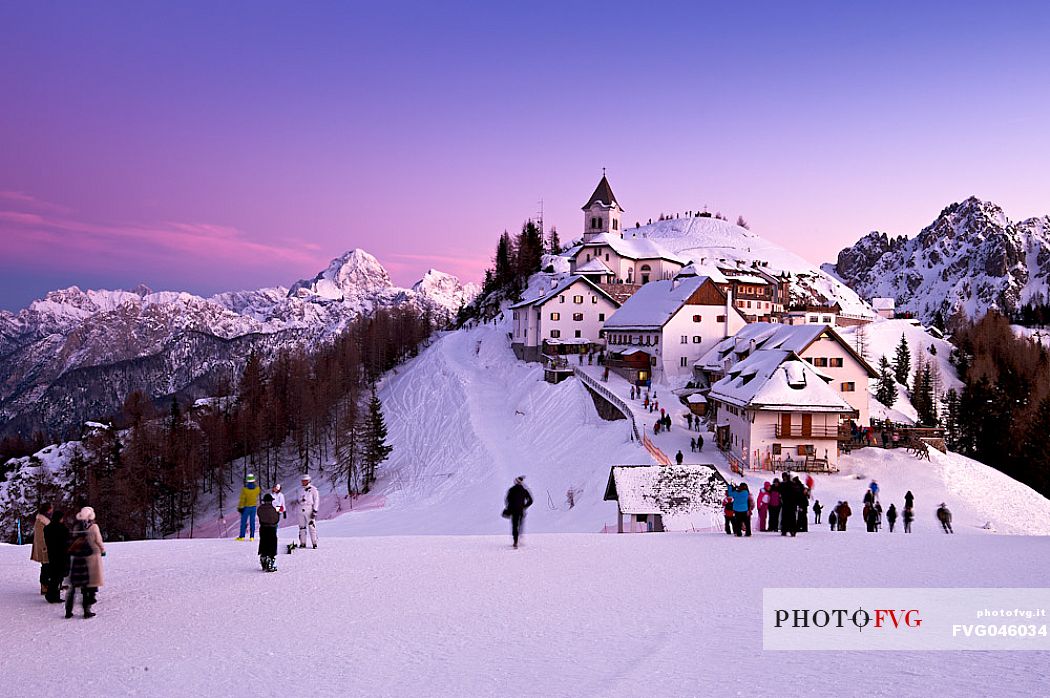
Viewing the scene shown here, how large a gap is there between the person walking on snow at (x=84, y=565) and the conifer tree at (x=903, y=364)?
9545 centimetres

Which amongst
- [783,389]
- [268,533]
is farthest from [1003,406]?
[268,533]

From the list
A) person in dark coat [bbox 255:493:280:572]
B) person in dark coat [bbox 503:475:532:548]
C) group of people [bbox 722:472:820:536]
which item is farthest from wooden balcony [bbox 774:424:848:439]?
person in dark coat [bbox 255:493:280:572]

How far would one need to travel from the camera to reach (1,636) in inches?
372

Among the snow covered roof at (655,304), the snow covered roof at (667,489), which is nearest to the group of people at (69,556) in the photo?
the snow covered roof at (667,489)

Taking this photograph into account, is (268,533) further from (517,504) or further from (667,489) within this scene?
(667,489)

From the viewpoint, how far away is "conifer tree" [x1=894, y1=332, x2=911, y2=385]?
3506 inches

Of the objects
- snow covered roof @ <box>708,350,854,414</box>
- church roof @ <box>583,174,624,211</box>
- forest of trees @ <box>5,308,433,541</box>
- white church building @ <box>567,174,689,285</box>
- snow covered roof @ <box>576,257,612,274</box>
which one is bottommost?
forest of trees @ <box>5,308,433,541</box>

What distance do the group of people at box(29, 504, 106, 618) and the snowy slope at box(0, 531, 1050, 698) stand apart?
33 cm

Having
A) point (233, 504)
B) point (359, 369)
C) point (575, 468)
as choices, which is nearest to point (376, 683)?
point (575, 468)

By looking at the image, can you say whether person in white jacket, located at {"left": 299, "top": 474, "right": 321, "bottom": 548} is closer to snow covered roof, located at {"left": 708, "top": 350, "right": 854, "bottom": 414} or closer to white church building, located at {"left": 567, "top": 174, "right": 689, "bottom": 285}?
snow covered roof, located at {"left": 708, "top": 350, "right": 854, "bottom": 414}

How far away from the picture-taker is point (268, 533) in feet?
41.9

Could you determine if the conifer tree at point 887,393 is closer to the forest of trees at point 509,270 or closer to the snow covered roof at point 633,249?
the snow covered roof at point 633,249

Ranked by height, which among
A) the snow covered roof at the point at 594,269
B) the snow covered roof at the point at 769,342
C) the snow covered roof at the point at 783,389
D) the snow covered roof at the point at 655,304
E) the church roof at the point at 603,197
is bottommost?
the snow covered roof at the point at 783,389

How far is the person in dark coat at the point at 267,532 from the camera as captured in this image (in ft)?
41.2
